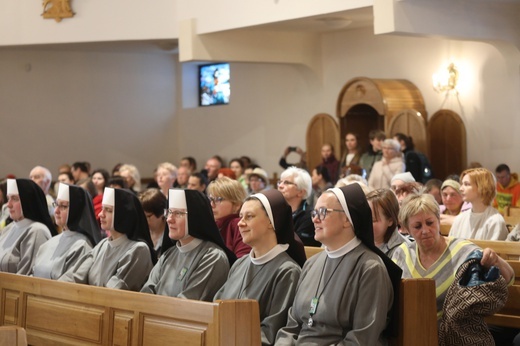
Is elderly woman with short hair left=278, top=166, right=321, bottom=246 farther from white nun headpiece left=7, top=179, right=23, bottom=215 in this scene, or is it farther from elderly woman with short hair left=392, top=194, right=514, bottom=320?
elderly woman with short hair left=392, top=194, right=514, bottom=320

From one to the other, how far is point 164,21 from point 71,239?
28.0 feet

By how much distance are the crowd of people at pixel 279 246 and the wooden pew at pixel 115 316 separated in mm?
385

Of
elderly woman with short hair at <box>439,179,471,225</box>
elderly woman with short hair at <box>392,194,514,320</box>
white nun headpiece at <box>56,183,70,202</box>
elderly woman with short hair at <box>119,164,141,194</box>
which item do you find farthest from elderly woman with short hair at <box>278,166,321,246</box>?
elderly woman with short hair at <box>119,164,141,194</box>

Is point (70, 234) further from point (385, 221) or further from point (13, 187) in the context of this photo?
point (385, 221)

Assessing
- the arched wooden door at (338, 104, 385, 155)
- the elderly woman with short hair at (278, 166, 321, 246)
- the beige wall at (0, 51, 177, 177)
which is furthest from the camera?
the beige wall at (0, 51, 177, 177)

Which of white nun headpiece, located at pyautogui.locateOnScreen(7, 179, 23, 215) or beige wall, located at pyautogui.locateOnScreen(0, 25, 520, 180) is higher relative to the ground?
beige wall, located at pyautogui.locateOnScreen(0, 25, 520, 180)

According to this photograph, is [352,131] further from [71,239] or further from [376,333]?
[376,333]

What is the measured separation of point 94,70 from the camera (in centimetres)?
1895

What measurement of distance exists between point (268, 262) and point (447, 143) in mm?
9240

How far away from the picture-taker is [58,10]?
15844 millimetres

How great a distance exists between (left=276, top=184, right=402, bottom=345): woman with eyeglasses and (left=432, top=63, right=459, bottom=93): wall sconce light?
9418mm

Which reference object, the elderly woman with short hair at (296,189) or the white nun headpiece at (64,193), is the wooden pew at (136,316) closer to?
the white nun headpiece at (64,193)

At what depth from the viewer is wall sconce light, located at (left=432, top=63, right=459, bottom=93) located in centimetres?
1409

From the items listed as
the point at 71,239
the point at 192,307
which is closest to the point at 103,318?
the point at 192,307
